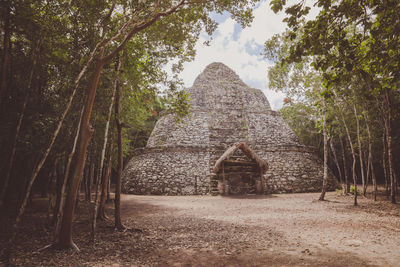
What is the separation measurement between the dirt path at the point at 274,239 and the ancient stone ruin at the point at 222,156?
5.07m

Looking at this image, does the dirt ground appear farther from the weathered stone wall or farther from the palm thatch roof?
the weathered stone wall

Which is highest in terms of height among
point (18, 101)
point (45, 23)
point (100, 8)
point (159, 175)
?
point (100, 8)

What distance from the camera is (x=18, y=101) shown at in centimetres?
615

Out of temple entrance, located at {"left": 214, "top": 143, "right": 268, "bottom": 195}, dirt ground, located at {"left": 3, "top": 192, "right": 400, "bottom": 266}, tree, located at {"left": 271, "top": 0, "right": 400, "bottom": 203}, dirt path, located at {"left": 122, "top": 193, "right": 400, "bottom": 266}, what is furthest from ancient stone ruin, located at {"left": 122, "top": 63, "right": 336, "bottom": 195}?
tree, located at {"left": 271, "top": 0, "right": 400, "bottom": 203}

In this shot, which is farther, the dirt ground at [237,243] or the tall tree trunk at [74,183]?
the tall tree trunk at [74,183]

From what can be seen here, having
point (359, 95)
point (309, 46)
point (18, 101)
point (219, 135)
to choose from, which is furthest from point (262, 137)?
point (18, 101)

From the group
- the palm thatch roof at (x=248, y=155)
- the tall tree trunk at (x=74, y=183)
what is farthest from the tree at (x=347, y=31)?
the palm thatch roof at (x=248, y=155)

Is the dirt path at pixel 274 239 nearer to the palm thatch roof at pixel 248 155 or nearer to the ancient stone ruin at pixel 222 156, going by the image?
the ancient stone ruin at pixel 222 156

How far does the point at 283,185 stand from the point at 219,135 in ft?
23.7

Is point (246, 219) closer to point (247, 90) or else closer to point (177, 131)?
point (177, 131)

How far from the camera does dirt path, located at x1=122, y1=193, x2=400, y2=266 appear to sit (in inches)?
137

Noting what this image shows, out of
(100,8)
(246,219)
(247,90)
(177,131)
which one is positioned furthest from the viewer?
(247,90)

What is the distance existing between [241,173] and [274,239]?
→ 9620mm

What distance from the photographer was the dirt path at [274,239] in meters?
3.49
